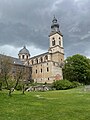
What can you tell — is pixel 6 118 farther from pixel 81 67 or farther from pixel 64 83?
pixel 81 67

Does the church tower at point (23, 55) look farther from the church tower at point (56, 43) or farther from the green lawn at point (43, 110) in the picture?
the green lawn at point (43, 110)

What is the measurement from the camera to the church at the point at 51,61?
88.7m

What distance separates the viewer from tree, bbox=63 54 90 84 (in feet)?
252

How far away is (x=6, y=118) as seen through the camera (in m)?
12.3

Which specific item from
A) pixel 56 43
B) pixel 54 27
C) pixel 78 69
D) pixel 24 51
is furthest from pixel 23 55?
pixel 78 69

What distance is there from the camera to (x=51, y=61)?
89.6 m

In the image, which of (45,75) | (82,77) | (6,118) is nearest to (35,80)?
(45,75)

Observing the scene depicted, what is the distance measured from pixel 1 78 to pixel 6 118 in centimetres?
2571

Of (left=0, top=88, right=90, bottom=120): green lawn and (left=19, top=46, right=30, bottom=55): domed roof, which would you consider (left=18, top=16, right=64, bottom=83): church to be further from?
(left=0, top=88, right=90, bottom=120): green lawn

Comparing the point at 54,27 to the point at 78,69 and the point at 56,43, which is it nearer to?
the point at 56,43

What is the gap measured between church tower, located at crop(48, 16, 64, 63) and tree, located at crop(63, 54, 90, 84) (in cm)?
1333

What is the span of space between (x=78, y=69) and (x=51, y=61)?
16.8 meters

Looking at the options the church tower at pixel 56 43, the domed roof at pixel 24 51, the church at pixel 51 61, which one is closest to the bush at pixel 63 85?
the church at pixel 51 61

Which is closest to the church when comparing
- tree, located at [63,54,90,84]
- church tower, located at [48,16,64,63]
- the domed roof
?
church tower, located at [48,16,64,63]
